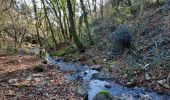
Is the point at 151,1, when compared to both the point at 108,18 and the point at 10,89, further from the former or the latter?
the point at 10,89

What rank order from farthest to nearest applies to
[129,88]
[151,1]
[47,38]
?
[47,38]
[151,1]
[129,88]

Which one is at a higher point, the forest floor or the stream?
the forest floor

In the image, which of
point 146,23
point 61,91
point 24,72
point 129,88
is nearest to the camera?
point 61,91

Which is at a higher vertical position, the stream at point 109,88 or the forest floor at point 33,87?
the forest floor at point 33,87

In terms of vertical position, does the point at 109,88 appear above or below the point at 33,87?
below

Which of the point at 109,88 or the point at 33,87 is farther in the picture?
the point at 109,88

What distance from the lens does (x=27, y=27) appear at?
112ft

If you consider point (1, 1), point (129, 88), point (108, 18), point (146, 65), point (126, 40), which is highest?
point (1, 1)

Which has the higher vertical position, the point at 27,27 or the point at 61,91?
the point at 27,27

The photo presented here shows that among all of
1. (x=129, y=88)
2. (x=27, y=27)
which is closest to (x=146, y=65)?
(x=129, y=88)

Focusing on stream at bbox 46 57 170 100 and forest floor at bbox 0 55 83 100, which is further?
stream at bbox 46 57 170 100

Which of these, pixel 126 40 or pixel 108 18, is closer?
pixel 126 40

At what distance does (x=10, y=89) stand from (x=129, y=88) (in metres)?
5.23

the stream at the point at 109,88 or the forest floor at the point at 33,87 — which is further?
the stream at the point at 109,88
